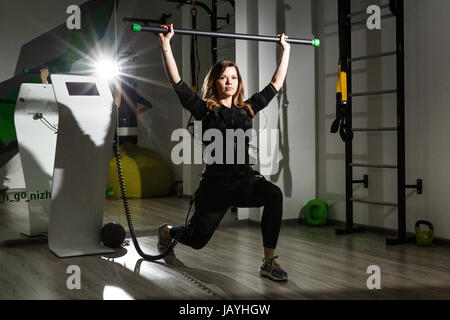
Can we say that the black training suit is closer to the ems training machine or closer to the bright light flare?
the ems training machine

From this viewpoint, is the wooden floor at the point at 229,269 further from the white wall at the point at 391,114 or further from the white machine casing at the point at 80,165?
the white wall at the point at 391,114

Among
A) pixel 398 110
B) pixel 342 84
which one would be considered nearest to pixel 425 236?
pixel 398 110

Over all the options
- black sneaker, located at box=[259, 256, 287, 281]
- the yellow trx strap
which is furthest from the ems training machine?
the yellow trx strap

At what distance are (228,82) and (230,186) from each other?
0.56 m

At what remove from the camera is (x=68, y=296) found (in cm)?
267

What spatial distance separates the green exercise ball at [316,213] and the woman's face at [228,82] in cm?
210

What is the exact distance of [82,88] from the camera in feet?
12.2

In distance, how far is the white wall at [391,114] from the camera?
12.9ft

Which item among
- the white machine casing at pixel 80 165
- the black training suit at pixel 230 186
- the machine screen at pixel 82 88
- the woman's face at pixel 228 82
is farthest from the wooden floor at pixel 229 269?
the woman's face at pixel 228 82

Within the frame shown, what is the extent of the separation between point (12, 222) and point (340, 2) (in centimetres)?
297

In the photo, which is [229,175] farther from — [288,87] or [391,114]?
[288,87]

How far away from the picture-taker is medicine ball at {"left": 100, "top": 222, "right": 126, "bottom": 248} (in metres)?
3.75

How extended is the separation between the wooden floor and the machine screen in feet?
3.01

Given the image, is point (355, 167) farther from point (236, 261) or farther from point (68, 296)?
point (68, 296)
